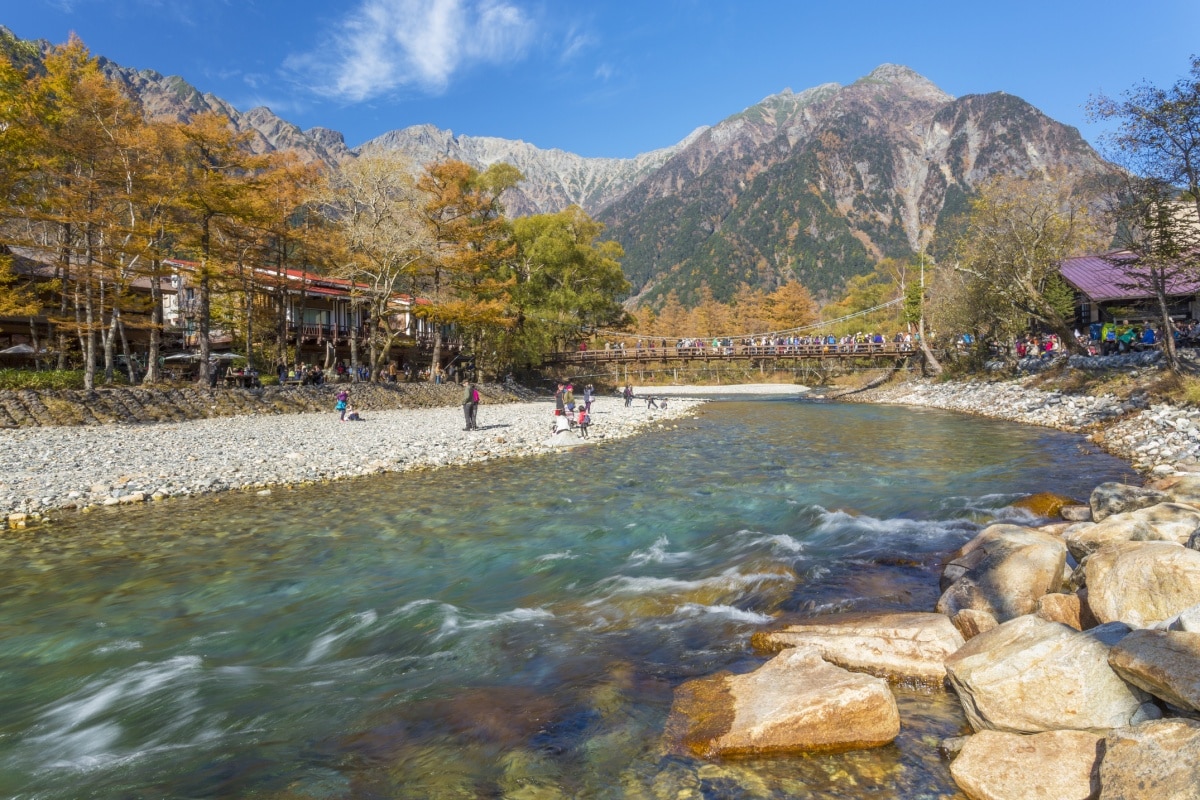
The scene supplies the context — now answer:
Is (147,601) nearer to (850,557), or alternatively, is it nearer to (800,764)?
(800,764)

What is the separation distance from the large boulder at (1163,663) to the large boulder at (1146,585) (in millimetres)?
747

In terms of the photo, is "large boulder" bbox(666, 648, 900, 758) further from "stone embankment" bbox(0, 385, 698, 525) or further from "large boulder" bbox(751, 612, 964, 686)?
"stone embankment" bbox(0, 385, 698, 525)

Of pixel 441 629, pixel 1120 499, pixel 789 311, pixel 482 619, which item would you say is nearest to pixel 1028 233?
pixel 1120 499

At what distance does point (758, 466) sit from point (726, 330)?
243ft

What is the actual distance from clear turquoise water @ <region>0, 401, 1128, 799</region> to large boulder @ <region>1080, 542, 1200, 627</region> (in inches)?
53.6

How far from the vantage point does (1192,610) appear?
11.4ft

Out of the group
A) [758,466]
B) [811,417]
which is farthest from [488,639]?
[811,417]

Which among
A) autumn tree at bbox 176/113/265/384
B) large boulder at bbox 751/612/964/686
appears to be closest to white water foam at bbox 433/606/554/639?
large boulder at bbox 751/612/964/686

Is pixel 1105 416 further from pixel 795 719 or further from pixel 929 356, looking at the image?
pixel 929 356

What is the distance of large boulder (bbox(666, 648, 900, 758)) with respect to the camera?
12.6 feet

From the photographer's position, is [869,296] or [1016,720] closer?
[1016,720]

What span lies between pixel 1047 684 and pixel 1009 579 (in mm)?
2079

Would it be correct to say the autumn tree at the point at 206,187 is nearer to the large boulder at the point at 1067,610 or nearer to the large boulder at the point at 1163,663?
the large boulder at the point at 1067,610

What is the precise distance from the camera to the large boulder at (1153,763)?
255 centimetres
